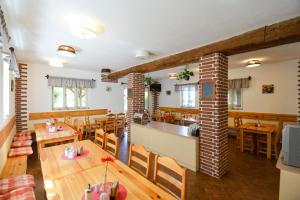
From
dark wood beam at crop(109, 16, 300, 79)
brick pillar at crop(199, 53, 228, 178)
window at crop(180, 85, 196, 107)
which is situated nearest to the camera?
dark wood beam at crop(109, 16, 300, 79)

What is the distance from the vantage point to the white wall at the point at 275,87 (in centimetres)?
443

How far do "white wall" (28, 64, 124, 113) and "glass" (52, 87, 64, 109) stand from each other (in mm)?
165

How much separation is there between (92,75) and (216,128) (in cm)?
514

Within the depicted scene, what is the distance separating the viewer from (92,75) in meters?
6.21

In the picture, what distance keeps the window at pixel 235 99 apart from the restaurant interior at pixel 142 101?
3 cm

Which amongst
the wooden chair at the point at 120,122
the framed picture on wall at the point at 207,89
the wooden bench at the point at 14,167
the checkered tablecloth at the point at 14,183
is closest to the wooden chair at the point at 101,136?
the checkered tablecloth at the point at 14,183

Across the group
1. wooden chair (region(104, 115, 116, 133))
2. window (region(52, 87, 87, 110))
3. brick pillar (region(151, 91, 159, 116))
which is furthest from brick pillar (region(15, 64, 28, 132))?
brick pillar (region(151, 91, 159, 116))

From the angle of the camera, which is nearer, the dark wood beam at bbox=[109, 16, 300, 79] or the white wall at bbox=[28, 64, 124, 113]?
the dark wood beam at bbox=[109, 16, 300, 79]

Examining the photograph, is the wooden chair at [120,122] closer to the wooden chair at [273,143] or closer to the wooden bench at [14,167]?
the wooden bench at [14,167]

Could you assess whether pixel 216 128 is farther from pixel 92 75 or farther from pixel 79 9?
pixel 92 75

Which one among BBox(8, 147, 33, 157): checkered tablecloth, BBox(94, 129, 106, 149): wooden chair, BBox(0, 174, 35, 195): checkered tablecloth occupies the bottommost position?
BBox(0, 174, 35, 195): checkered tablecloth

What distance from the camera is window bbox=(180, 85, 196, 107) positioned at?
695 centimetres

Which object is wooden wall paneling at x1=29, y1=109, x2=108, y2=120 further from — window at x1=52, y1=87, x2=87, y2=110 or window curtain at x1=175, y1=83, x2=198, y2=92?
window curtain at x1=175, y1=83, x2=198, y2=92

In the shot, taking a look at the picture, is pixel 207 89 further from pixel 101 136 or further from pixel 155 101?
pixel 155 101
